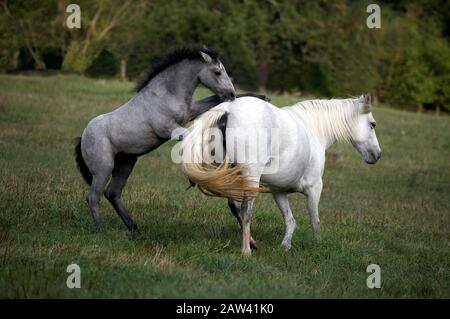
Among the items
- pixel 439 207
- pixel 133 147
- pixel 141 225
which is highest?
pixel 133 147

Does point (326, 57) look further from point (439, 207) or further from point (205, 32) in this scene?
point (439, 207)

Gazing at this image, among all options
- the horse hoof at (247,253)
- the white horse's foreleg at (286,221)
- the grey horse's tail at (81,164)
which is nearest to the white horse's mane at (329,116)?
the white horse's foreleg at (286,221)

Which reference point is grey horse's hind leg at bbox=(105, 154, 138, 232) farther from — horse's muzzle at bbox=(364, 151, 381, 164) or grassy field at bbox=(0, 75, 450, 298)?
horse's muzzle at bbox=(364, 151, 381, 164)

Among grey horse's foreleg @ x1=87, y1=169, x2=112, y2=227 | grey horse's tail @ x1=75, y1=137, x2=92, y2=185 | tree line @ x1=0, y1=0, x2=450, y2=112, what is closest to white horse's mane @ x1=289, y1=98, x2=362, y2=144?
grey horse's foreleg @ x1=87, y1=169, x2=112, y2=227

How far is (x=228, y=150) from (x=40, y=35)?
27.3 metres

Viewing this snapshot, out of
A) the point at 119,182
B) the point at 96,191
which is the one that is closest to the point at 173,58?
the point at 119,182

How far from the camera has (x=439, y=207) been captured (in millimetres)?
13445

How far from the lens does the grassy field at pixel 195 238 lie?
5660mm

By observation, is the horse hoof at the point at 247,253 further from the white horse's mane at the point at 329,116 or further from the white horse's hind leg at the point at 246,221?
the white horse's mane at the point at 329,116

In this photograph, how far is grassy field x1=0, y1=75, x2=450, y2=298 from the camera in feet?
18.6

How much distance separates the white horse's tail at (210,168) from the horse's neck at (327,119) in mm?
1694

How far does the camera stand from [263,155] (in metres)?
6.98

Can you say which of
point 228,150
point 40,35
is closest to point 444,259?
point 228,150

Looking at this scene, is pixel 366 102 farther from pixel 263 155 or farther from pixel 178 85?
pixel 178 85
